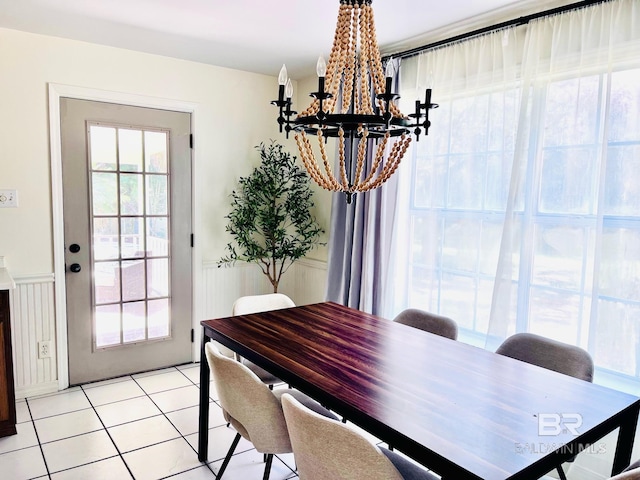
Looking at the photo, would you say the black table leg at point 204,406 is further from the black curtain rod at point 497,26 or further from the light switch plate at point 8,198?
the black curtain rod at point 497,26

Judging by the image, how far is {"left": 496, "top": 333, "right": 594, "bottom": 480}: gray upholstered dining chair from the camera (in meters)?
1.96

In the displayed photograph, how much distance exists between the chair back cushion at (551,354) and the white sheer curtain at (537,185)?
1.11ft

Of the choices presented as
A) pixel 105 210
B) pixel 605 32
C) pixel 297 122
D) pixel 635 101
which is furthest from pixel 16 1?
pixel 635 101

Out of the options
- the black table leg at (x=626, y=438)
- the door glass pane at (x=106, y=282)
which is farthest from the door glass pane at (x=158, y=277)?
the black table leg at (x=626, y=438)

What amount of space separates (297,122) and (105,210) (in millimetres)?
2218

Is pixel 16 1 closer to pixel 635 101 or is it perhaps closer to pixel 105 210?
pixel 105 210

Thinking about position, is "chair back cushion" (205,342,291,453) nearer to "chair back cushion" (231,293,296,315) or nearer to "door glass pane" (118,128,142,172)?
"chair back cushion" (231,293,296,315)

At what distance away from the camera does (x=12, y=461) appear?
2.45m

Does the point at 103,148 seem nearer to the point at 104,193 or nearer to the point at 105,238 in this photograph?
the point at 104,193

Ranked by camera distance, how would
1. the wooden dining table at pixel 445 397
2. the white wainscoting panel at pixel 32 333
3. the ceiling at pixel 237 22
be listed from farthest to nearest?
1. the white wainscoting panel at pixel 32 333
2. the ceiling at pixel 237 22
3. the wooden dining table at pixel 445 397

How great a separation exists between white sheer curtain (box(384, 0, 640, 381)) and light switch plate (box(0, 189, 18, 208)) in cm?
260

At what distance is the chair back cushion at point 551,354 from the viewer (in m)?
1.96

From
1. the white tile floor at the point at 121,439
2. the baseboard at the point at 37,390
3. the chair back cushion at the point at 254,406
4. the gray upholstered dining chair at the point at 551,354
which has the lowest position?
the white tile floor at the point at 121,439

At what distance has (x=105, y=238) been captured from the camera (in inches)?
136
